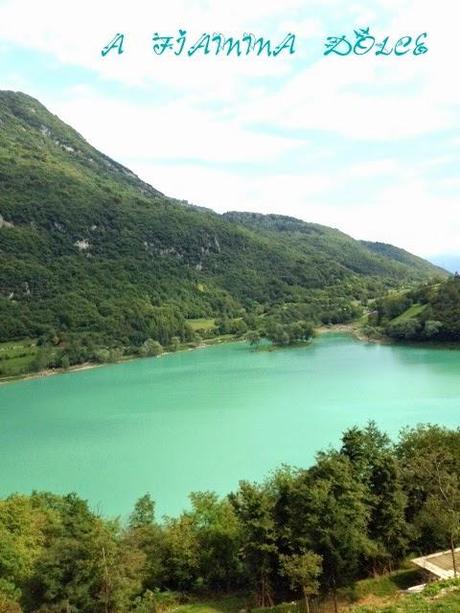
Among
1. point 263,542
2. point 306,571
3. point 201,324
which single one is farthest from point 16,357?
point 306,571

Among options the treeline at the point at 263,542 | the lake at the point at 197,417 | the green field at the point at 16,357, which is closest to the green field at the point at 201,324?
the green field at the point at 16,357

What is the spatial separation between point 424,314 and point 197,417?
37.7m

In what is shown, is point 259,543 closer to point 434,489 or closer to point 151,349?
point 434,489

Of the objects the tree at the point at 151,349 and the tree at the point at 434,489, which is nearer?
the tree at the point at 434,489

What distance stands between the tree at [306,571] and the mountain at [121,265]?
67040 mm

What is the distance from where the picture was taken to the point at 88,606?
434 inches

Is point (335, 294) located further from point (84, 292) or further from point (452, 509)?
point (452, 509)

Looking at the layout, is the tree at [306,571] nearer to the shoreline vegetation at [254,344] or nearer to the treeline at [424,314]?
the shoreline vegetation at [254,344]

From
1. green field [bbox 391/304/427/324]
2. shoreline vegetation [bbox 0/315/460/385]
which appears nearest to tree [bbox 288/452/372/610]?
shoreline vegetation [bbox 0/315/460/385]

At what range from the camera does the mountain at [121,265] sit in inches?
3246

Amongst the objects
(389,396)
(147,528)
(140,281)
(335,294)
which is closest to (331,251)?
(335,294)

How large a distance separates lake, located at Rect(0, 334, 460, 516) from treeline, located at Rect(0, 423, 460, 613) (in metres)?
8.36

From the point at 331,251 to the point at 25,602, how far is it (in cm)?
15566

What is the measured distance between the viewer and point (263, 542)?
468 inches
